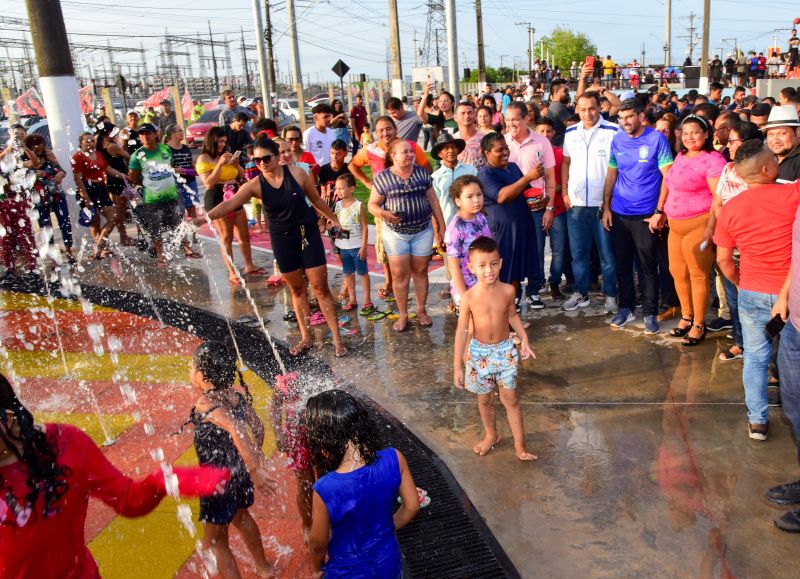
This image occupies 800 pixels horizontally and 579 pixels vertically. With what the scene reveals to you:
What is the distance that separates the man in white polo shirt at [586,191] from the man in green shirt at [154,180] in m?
5.63

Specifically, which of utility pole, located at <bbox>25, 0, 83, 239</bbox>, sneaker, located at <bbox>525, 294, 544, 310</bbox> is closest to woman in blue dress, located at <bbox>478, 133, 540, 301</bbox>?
sneaker, located at <bbox>525, 294, 544, 310</bbox>

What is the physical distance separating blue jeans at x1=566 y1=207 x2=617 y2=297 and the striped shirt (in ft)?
5.01

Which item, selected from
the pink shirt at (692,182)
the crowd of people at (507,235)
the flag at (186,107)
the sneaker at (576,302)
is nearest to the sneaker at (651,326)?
the crowd of people at (507,235)

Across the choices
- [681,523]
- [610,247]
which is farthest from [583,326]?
[681,523]

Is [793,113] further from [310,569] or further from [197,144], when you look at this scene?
[197,144]

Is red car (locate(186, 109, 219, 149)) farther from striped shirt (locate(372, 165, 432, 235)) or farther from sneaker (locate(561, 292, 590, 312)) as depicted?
sneaker (locate(561, 292, 590, 312))

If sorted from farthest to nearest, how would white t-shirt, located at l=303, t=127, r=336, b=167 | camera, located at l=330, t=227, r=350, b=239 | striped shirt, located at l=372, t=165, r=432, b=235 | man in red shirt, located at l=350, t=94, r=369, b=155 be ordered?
man in red shirt, located at l=350, t=94, r=369, b=155, white t-shirt, located at l=303, t=127, r=336, b=167, camera, located at l=330, t=227, r=350, b=239, striped shirt, located at l=372, t=165, r=432, b=235

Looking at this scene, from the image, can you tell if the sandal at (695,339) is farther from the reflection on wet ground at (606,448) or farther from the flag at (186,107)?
the flag at (186,107)

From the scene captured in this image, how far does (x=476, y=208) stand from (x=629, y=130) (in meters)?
1.75

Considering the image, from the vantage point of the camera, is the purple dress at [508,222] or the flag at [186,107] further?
the flag at [186,107]

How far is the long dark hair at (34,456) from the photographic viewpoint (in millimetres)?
2100

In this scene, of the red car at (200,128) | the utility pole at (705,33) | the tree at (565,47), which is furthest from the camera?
the tree at (565,47)

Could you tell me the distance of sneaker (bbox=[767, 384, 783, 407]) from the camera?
15.9 feet

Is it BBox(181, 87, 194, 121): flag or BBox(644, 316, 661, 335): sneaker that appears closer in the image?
BBox(644, 316, 661, 335): sneaker
